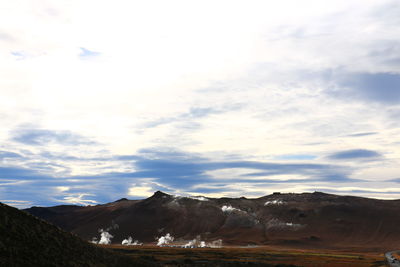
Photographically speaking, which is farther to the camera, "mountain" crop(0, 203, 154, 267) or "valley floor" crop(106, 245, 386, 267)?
"valley floor" crop(106, 245, 386, 267)

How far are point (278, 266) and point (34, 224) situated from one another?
63.3 metres

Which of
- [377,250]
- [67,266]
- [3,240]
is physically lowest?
[377,250]

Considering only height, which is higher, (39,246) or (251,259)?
(39,246)

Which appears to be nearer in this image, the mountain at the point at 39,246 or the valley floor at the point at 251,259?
the mountain at the point at 39,246

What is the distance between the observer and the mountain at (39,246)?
43.3 meters

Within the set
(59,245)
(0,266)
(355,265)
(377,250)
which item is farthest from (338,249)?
(0,266)

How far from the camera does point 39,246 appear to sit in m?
49.1

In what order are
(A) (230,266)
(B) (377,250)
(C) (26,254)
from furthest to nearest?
(B) (377,250), (A) (230,266), (C) (26,254)

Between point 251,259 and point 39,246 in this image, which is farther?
point 251,259

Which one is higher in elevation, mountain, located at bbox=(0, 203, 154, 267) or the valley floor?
mountain, located at bbox=(0, 203, 154, 267)

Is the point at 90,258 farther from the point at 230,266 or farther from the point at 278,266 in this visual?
the point at 278,266

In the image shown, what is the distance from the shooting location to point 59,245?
5397 centimetres

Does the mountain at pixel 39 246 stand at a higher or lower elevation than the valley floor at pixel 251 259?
higher

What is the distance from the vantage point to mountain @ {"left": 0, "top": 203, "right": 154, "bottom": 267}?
142ft
